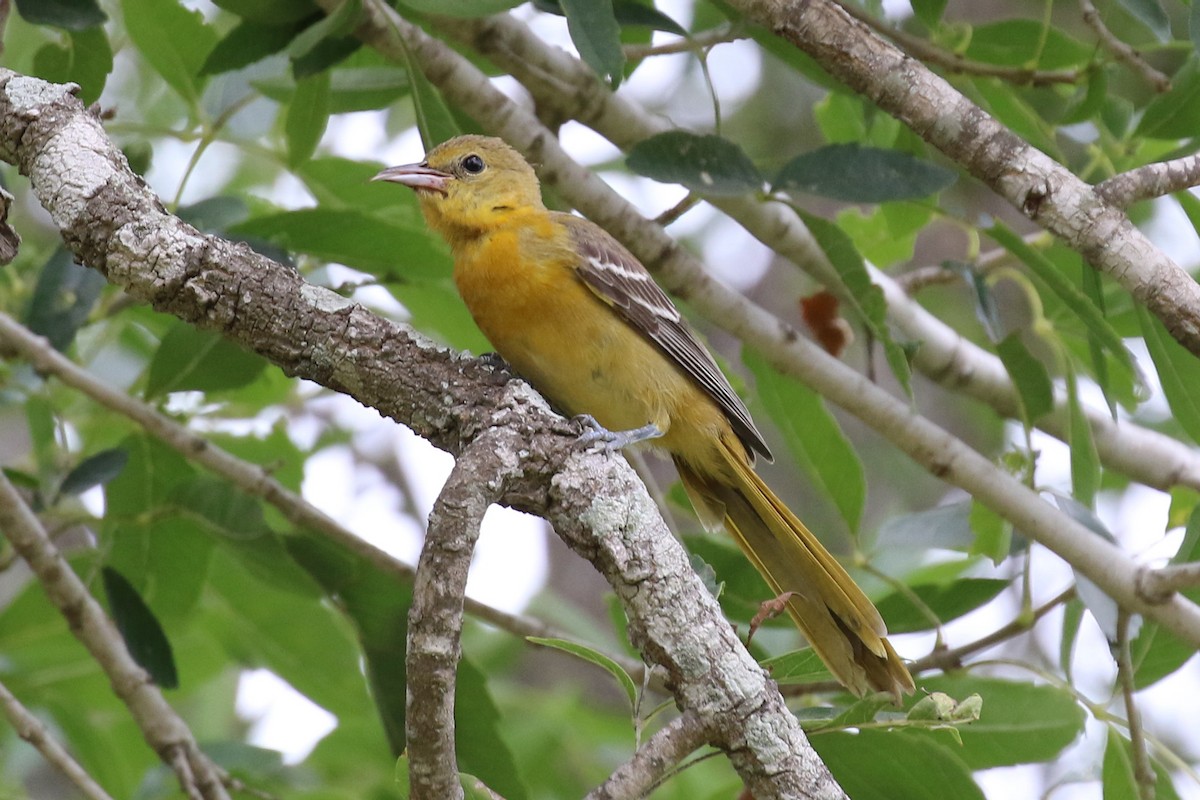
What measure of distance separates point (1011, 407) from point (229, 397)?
115 inches

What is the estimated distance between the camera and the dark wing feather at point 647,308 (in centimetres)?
443

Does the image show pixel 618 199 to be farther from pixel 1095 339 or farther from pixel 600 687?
pixel 600 687

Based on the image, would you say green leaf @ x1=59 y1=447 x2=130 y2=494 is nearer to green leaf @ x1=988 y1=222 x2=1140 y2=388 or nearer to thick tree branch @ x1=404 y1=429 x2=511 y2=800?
thick tree branch @ x1=404 y1=429 x2=511 y2=800

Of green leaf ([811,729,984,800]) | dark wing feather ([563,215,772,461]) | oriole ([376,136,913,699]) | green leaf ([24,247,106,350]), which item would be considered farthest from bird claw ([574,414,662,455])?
green leaf ([24,247,106,350])

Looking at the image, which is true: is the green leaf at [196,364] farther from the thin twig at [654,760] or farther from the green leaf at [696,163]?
the thin twig at [654,760]

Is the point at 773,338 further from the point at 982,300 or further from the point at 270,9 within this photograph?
the point at 270,9

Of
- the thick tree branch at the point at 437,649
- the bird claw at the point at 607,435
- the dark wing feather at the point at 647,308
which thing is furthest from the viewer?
the dark wing feather at the point at 647,308

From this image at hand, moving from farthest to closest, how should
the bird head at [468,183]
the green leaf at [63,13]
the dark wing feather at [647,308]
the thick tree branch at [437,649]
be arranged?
1. the bird head at [468,183]
2. the dark wing feather at [647,308]
3. the green leaf at [63,13]
4. the thick tree branch at [437,649]

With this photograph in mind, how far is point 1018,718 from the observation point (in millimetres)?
4230

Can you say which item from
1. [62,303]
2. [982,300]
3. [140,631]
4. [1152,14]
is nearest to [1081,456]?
[982,300]

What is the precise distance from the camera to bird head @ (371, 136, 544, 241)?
4664mm

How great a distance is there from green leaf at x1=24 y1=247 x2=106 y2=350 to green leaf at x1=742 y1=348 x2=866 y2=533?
2.17 m

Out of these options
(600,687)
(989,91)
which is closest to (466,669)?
(989,91)

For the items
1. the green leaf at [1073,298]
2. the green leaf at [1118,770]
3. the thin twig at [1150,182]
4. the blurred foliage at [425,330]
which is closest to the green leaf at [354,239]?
the blurred foliage at [425,330]
